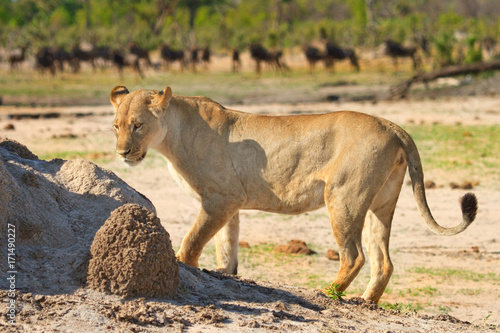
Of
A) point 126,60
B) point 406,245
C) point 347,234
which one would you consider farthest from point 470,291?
point 126,60

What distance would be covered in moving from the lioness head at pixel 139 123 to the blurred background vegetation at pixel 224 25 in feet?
94.0

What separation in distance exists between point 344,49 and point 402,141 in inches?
1363

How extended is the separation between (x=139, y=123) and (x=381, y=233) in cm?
218

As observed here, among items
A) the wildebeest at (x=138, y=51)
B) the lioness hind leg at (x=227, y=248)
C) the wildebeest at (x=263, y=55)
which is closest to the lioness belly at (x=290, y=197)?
the lioness hind leg at (x=227, y=248)

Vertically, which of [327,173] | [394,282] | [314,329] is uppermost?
[327,173]

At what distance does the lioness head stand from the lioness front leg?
680mm

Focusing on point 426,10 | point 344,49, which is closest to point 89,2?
point 426,10

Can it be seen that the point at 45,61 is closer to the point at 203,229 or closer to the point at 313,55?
the point at 313,55

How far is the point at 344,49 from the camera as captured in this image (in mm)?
40188

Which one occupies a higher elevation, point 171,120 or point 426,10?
point 426,10

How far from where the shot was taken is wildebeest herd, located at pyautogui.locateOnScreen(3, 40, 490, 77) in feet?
131

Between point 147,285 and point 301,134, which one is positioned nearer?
point 147,285

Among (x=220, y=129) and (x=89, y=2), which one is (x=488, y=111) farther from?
(x=89, y=2)

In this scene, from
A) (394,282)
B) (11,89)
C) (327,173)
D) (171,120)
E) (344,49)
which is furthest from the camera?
(344,49)
